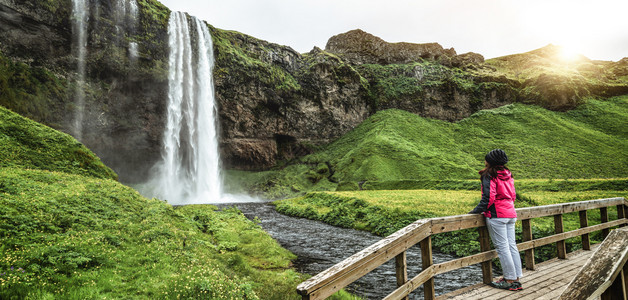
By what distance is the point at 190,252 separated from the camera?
10289 millimetres

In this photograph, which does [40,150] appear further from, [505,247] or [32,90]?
[32,90]

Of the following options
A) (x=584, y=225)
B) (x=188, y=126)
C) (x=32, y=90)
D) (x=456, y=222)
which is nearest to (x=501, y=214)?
(x=456, y=222)

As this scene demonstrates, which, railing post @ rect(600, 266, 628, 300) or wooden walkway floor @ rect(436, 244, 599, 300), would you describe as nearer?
railing post @ rect(600, 266, 628, 300)

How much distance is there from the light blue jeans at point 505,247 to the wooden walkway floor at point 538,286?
0.36 m

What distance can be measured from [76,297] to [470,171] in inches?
2540

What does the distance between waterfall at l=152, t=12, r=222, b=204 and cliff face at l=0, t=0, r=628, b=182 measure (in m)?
3.22

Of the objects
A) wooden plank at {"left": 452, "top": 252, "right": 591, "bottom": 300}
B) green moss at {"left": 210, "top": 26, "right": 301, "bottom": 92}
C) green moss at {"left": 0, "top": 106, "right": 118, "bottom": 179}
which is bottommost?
wooden plank at {"left": 452, "top": 252, "right": 591, "bottom": 300}

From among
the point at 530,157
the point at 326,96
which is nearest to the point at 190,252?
the point at 530,157

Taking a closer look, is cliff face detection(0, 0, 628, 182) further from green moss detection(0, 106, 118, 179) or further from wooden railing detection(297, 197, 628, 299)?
wooden railing detection(297, 197, 628, 299)

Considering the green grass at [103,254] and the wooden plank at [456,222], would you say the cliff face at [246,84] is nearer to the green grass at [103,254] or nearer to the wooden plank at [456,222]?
the green grass at [103,254]

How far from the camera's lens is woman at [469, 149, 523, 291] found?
587cm

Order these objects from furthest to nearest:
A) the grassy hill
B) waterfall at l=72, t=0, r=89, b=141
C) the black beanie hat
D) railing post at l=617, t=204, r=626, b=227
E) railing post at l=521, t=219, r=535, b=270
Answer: the grassy hill → waterfall at l=72, t=0, r=89, b=141 → railing post at l=617, t=204, r=626, b=227 → railing post at l=521, t=219, r=535, b=270 → the black beanie hat

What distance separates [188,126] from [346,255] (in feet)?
183

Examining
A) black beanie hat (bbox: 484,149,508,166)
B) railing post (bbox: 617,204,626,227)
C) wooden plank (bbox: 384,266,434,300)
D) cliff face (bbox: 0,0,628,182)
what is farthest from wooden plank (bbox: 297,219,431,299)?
cliff face (bbox: 0,0,628,182)
